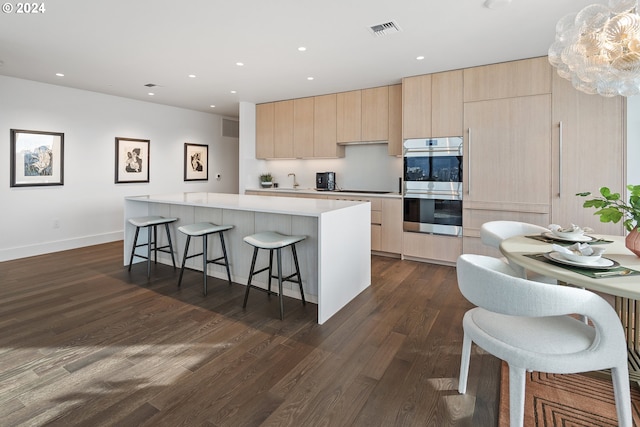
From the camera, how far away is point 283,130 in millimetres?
6121

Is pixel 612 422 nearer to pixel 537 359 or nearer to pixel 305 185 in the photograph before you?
pixel 537 359

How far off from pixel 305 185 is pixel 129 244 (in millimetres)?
3128

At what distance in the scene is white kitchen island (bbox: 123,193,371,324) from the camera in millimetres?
2781

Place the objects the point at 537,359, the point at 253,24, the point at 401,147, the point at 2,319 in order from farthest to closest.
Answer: the point at 401,147 < the point at 253,24 < the point at 2,319 < the point at 537,359

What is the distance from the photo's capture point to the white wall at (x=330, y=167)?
5.48 meters

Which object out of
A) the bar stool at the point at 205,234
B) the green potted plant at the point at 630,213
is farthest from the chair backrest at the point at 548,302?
the bar stool at the point at 205,234

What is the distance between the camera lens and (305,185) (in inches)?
252

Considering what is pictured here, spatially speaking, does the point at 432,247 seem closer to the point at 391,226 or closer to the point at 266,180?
the point at 391,226

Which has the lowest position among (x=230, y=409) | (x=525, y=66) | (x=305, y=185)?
(x=230, y=409)

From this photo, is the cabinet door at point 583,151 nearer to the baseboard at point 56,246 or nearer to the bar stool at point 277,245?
the bar stool at point 277,245

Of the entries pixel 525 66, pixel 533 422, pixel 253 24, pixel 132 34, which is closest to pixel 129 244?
pixel 132 34

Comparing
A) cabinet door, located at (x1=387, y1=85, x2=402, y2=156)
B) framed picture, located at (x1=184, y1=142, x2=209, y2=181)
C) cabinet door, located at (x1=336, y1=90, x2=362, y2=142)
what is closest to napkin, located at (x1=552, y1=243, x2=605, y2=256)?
cabinet door, located at (x1=387, y1=85, x2=402, y2=156)

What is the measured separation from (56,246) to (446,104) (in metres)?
6.05

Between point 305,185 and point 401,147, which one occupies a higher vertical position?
point 401,147
